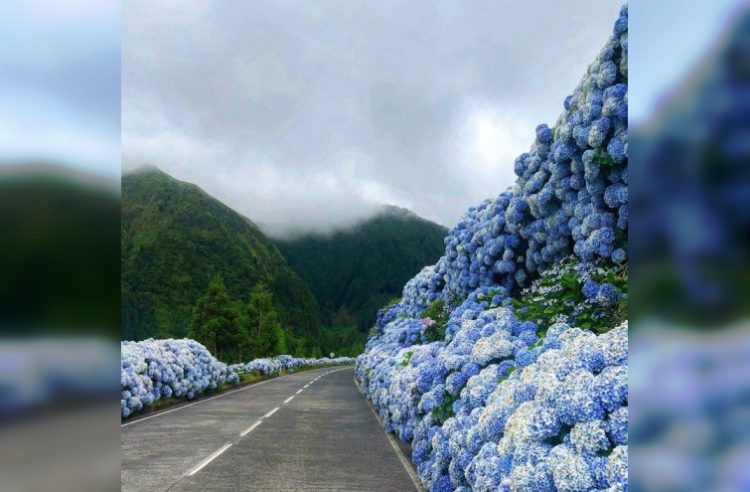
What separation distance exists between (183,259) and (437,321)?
6567cm

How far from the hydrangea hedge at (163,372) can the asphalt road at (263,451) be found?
0.54 metres

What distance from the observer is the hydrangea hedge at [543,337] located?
123 inches

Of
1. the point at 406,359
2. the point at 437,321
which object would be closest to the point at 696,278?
the point at 406,359

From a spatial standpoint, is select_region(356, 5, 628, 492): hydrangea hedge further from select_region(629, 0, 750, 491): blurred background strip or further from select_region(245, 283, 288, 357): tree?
select_region(245, 283, 288, 357): tree

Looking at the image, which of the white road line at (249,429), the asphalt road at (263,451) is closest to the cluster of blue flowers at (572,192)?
the asphalt road at (263,451)

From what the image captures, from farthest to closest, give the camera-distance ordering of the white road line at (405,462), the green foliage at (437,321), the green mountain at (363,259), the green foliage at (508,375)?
the green mountain at (363,259) < the green foliage at (437,321) < the white road line at (405,462) < the green foliage at (508,375)

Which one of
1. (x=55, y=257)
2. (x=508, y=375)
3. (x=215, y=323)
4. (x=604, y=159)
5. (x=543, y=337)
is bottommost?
(x=508, y=375)

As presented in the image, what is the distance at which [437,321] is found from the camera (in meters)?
12.6

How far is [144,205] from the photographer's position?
289ft

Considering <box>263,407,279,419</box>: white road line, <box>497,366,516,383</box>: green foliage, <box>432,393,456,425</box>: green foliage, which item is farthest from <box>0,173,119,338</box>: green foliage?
<box>263,407,279,419</box>: white road line

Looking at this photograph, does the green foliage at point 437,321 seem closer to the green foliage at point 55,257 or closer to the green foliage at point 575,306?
the green foliage at point 575,306

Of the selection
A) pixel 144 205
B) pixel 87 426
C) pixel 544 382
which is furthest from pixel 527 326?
pixel 144 205

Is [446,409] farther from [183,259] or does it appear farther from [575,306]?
[183,259]

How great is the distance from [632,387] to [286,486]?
232 inches
